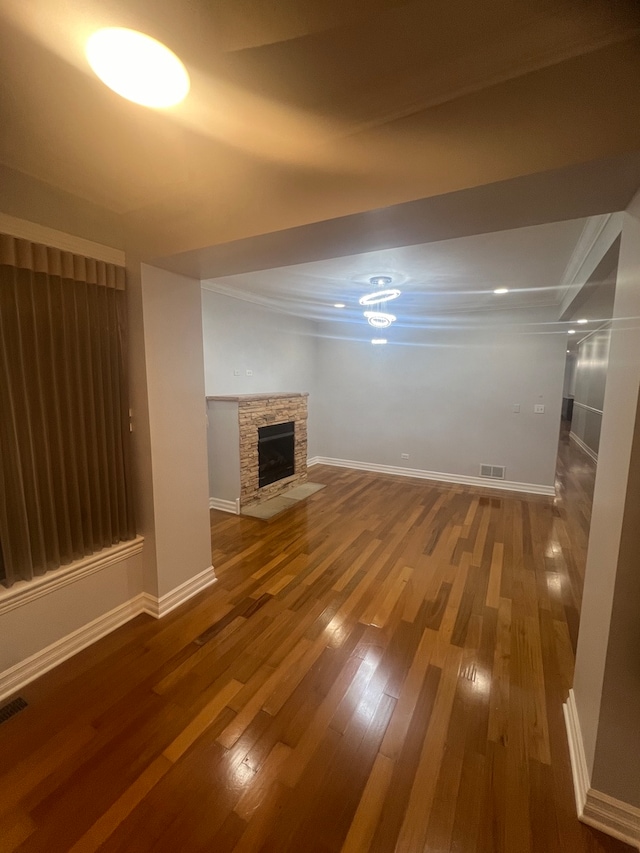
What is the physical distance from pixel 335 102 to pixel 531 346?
434 centimetres

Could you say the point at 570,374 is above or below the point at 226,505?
above

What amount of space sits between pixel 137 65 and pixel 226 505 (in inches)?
149

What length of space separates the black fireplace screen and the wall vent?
2778 mm

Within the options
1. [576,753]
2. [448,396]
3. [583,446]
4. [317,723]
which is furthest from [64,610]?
[583,446]

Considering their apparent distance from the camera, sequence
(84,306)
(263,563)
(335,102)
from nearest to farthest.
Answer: (335,102) → (84,306) → (263,563)

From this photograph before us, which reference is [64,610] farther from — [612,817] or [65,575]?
[612,817]

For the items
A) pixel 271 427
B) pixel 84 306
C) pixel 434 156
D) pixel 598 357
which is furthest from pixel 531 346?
pixel 84 306

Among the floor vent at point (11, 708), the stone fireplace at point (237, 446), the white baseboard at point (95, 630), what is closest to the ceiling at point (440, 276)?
the stone fireplace at point (237, 446)

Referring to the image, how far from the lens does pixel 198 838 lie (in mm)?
1141

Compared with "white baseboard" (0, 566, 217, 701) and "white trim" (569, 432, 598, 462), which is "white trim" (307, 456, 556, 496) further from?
"white baseboard" (0, 566, 217, 701)

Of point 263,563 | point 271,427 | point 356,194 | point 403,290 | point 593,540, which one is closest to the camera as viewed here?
point 356,194

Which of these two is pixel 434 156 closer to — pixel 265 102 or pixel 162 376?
pixel 265 102

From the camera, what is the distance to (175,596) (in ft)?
7.66

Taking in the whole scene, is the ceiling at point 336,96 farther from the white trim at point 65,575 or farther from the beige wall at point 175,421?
the white trim at point 65,575
